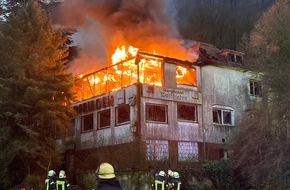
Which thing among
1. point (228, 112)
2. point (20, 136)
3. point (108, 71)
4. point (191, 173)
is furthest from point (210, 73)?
point (20, 136)

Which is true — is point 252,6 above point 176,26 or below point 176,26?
above

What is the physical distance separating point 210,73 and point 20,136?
13189mm

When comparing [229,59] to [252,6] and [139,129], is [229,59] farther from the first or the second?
[252,6]

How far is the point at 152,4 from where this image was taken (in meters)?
35.8

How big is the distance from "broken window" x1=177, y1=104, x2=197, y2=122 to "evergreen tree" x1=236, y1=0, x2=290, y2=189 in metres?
6.20

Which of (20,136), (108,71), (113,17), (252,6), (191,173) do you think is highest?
(252,6)

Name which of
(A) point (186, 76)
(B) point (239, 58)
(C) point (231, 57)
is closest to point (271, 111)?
(A) point (186, 76)

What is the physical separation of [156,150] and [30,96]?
740 centimetres

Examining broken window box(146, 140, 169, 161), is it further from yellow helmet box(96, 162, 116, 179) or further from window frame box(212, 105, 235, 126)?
yellow helmet box(96, 162, 116, 179)

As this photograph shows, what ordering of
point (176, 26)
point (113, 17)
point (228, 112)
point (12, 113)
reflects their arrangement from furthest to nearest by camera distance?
point (176, 26), point (113, 17), point (228, 112), point (12, 113)

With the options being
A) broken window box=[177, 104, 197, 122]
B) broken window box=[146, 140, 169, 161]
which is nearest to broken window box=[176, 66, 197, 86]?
broken window box=[177, 104, 197, 122]

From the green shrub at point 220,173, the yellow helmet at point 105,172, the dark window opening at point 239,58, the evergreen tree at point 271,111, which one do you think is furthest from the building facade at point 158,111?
the yellow helmet at point 105,172

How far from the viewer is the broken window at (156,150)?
24.1 meters

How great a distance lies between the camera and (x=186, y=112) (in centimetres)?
2881
